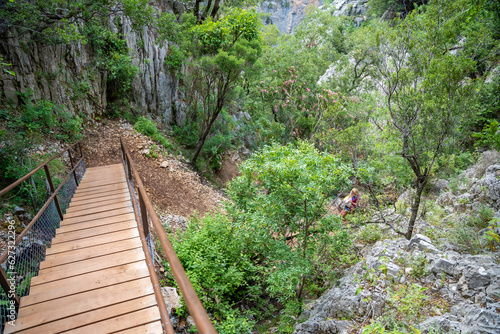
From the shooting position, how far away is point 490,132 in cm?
481

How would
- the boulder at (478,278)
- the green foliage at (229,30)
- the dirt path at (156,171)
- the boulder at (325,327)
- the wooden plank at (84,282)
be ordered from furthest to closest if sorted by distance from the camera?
the green foliage at (229,30) → the dirt path at (156,171) → the boulder at (325,327) → the boulder at (478,278) → the wooden plank at (84,282)

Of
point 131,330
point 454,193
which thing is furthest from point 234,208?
point 454,193

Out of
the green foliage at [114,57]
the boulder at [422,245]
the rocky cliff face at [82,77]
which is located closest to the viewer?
the boulder at [422,245]

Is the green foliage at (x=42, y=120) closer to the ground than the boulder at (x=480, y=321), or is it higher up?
higher up

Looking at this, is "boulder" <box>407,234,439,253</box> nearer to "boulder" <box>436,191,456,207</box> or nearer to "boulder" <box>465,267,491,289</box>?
"boulder" <box>465,267,491,289</box>

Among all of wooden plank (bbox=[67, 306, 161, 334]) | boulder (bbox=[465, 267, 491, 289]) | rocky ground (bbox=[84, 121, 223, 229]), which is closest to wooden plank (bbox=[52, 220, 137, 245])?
wooden plank (bbox=[67, 306, 161, 334])

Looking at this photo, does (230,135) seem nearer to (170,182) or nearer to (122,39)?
(170,182)

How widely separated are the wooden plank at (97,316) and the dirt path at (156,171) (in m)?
5.39

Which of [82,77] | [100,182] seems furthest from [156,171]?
[82,77]

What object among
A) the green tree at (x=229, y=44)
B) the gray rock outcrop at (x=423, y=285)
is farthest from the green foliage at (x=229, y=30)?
the gray rock outcrop at (x=423, y=285)

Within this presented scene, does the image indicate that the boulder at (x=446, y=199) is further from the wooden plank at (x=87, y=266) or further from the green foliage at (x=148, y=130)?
the green foliage at (x=148, y=130)

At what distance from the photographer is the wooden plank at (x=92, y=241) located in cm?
320

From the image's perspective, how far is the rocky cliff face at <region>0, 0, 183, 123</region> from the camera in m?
6.37

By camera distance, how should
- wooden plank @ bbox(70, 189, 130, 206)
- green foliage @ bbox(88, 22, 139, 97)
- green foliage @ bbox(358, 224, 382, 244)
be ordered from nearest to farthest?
wooden plank @ bbox(70, 189, 130, 206) < green foliage @ bbox(358, 224, 382, 244) < green foliage @ bbox(88, 22, 139, 97)
